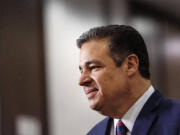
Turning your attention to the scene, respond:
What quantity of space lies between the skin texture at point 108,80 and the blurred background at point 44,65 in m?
1.61

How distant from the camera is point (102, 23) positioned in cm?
311

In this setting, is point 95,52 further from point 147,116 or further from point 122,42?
point 147,116

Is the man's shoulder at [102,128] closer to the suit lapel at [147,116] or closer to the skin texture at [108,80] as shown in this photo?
the skin texture at [108,80]

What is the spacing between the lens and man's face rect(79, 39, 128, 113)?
56.6 inches

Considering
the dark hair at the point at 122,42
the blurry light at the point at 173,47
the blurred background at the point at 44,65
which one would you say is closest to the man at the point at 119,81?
the dark hair at the point at 122,42

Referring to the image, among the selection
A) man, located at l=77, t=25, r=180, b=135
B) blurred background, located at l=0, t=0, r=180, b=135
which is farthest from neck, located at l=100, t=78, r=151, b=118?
blurred background, located at l=0, t=0, r=180, b=135

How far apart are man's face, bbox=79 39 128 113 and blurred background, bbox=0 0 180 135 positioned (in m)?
1.63

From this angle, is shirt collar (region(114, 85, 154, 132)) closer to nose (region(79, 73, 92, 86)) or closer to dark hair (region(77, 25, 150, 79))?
dark hair (region(77, 25, 150, 79))

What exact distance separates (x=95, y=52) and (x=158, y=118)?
35cm

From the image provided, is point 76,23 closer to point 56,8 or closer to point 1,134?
point 56,8

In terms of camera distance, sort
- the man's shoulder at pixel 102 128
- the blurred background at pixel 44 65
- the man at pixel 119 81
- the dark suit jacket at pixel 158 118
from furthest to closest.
Answer: the blurred background at pixel 44 65, the man's shoulder at pixel 102 128, the man at pixel 119 81, the dark suit jacket at pixel 158 118

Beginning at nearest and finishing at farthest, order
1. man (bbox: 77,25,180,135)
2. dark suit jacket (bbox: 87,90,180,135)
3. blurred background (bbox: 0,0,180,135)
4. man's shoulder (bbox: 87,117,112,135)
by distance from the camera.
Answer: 1. dark suit jacket (bbox: 87,90,180,135)
2. man (bbox: 77,25,180,135)
3. man's shoulder (bbox: 87,117,112,135)
4. blurred background (bbox: 0,0,180,135)

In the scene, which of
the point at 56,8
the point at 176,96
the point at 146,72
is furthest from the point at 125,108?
the point at 56,8

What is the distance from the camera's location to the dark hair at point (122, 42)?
4.88 feet
